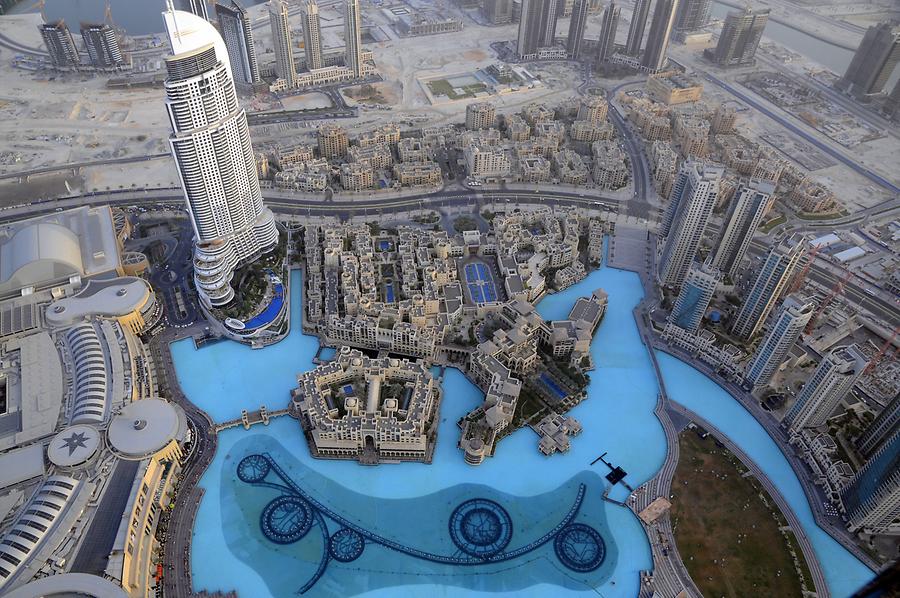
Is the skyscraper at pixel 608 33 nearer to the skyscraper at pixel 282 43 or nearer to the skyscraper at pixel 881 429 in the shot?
the skyscraper at pixel 282 43

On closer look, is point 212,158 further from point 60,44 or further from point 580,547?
point 60,44

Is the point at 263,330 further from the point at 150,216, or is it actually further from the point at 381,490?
the point at 150,216

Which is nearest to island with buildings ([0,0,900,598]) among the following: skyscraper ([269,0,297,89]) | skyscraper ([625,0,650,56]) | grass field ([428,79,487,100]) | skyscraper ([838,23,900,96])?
grass field ([428,79,487,100])

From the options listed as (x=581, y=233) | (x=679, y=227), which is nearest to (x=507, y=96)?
(x=581, y=233)

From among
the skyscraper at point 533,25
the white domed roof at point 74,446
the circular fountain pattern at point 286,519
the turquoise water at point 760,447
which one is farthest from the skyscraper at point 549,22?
the white domed roof at point 74,446

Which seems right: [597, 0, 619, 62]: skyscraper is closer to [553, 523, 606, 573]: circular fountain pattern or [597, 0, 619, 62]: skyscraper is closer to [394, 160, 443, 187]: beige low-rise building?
[394, 160, 443, 187]: beige low-rise building

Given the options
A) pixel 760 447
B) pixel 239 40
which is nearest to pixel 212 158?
pixel 239 40
